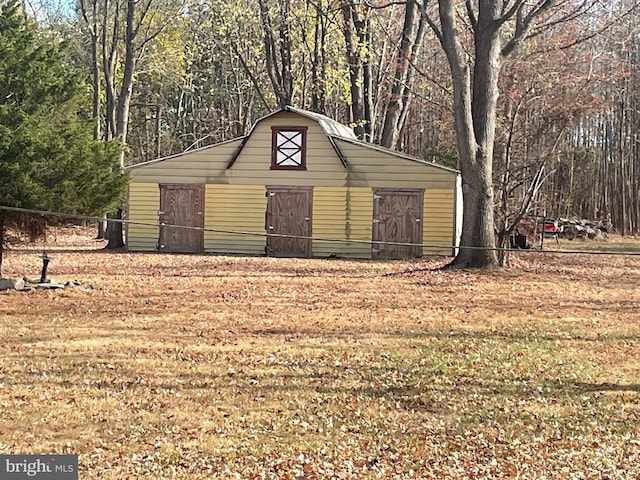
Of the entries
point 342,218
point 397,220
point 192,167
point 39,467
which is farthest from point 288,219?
point 39,467

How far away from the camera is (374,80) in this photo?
28812 millimetres

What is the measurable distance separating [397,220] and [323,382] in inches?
559

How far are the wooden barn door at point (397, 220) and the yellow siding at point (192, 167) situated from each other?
4.39 metres

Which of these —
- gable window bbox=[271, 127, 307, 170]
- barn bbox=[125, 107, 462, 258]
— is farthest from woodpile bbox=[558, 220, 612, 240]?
Result: gable window bbox=[271, 127, 307, 170]

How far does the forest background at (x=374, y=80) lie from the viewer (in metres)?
20.5

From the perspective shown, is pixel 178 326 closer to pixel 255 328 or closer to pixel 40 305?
pixel 255 328

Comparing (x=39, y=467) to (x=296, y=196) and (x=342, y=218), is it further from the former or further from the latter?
(x=296, y=196)

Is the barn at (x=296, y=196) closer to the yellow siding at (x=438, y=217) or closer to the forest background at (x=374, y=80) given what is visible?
the yellow siding at (x=438, y=217)

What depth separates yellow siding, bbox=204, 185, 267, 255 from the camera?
21.1 meters

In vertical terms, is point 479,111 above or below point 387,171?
above

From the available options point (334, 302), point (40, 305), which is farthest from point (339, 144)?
point (40, 305)

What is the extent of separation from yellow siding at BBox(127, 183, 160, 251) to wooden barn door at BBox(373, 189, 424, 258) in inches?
248

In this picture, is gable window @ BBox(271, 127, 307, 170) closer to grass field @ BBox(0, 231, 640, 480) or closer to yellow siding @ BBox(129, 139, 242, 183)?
yellow siding @ BBox(129, 139, 242, 183)

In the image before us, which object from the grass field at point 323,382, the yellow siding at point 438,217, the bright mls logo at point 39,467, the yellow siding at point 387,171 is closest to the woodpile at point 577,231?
the yellow siding at point 438,217
